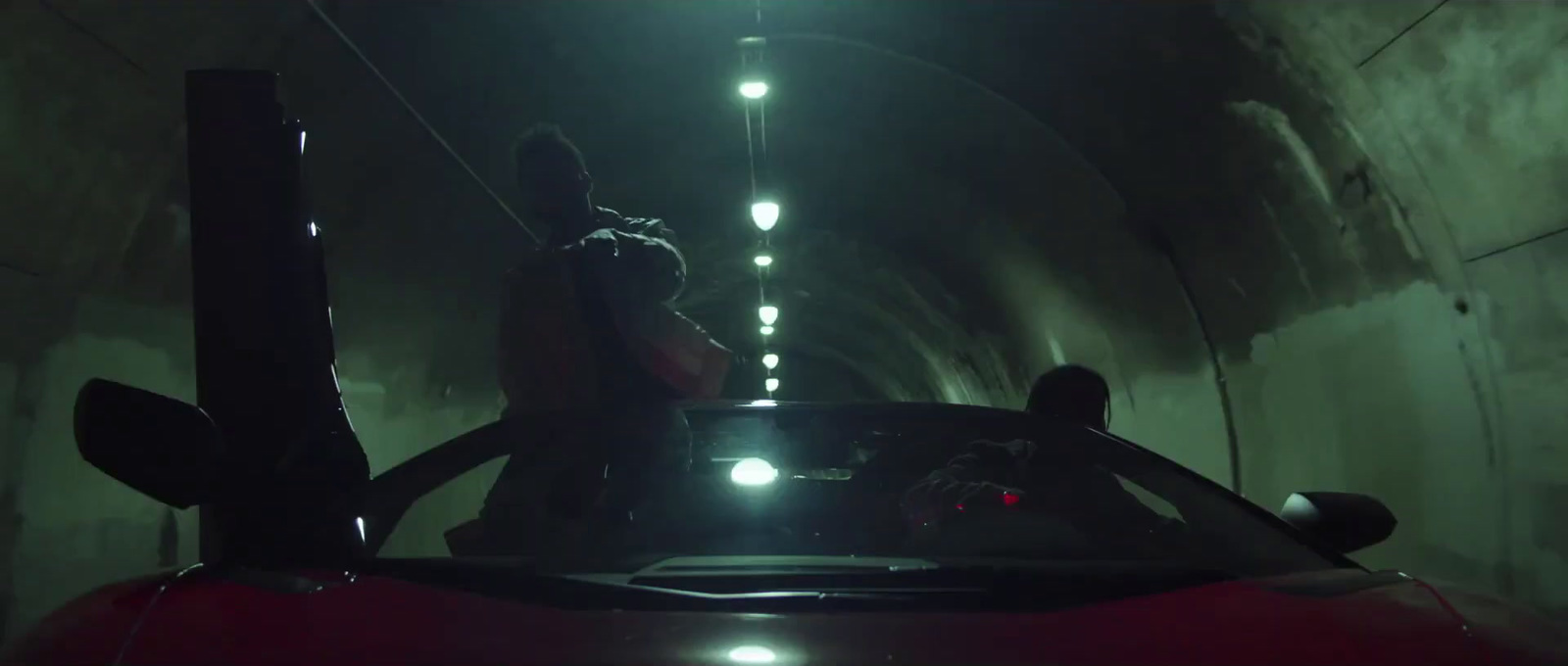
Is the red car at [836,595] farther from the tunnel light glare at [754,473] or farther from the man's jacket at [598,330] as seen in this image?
the man's jacket at [598,330]

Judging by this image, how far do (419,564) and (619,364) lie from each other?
89.8 inches

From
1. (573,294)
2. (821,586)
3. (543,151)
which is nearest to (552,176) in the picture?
(543,151)

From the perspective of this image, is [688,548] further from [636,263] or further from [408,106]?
[408,106]

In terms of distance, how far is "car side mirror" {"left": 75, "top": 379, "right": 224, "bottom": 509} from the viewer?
7.70 feet

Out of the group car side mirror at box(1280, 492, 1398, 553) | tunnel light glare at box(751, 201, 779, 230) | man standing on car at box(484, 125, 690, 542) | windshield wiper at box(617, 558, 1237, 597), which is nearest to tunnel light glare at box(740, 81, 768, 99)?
tunnel light glare at box(751, 201, 779, 230)

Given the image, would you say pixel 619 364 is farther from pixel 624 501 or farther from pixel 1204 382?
pixel 1204 382

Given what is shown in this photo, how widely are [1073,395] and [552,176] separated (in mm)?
2380

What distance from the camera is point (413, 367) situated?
12289mm

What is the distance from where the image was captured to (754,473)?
3.41 meters

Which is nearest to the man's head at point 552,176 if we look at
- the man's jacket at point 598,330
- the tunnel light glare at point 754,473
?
the man's jacket at point 598,330

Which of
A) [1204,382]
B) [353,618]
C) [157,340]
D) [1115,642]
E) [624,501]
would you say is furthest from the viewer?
[1204,382]

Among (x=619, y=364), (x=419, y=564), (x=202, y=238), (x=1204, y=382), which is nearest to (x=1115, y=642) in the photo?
(x=419, y=564)

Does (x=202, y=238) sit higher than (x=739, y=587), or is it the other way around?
(x=202, y=238)

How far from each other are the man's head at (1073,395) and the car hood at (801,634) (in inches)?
141
